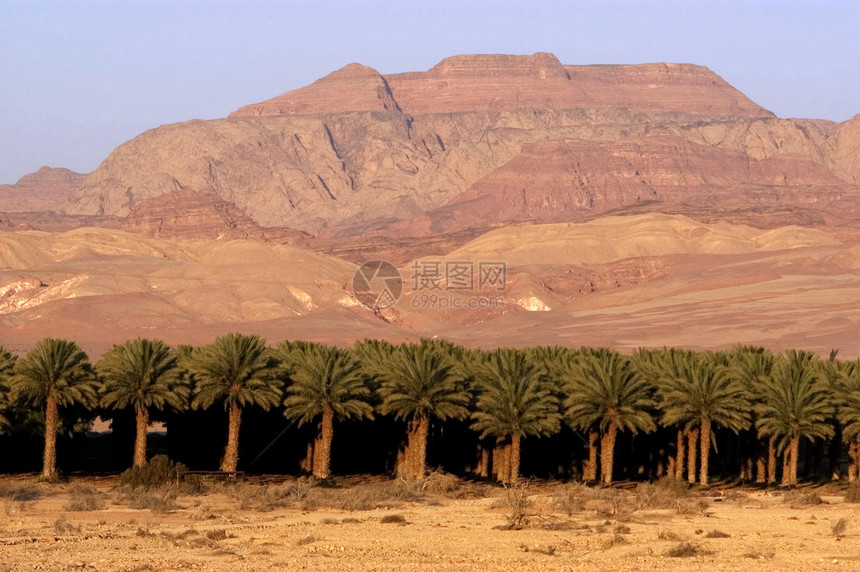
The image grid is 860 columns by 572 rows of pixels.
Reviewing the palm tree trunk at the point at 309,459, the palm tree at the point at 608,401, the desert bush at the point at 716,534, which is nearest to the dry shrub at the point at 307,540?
the desert bush at the point at 716,534

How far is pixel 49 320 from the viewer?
415 ft

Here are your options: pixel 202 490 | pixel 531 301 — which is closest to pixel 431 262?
pixel 531 301

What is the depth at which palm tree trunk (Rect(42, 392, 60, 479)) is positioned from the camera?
41.9m

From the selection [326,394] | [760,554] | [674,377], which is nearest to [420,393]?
[326,394]

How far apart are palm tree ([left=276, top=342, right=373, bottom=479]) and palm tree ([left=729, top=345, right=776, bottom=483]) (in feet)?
43.9

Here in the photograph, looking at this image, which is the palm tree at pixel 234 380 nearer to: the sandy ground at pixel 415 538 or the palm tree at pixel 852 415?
the sandy ground at pixel 415 538

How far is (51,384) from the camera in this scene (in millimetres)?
42562

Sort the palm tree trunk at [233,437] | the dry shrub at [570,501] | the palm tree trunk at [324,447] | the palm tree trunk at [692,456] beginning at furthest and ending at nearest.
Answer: the palm tree trunk at [692,456] < the palm tree trunk at [233,437] < the palm tree trunk at [324,447] < the dry shrub at [570,501]

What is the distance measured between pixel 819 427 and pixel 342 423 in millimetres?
17116

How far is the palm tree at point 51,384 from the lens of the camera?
42.2m

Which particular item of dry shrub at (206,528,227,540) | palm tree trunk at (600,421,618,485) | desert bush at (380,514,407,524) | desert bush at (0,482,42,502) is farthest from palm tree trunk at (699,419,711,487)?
dry shrub at (206,528,227,540)

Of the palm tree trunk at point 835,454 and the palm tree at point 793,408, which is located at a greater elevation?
the palm tree at point 793,408

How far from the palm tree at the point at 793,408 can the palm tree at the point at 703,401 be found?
2.58 ft

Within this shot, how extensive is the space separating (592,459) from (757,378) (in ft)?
21.6
